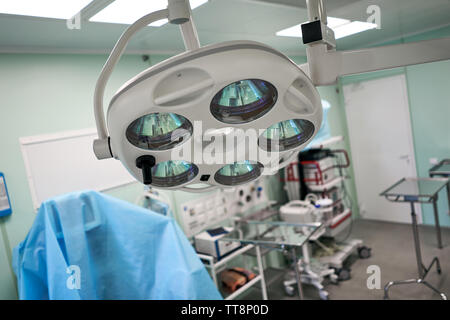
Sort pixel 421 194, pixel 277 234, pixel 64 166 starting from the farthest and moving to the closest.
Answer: pixel 277 234
pixel 421 194
pixel 64 166

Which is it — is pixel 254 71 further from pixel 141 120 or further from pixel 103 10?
pixel 103 10

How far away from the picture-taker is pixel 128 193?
2561 millimetres

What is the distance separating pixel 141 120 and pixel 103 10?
137cm

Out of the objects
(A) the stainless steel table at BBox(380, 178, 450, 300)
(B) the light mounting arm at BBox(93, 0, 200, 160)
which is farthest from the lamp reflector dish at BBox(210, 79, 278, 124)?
(A) the stainless steel table at BBox(380, 178, 450, 300)

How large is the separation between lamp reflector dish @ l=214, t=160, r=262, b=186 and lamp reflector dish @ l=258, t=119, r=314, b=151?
8 centimetres

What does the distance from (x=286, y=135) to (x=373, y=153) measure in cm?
409

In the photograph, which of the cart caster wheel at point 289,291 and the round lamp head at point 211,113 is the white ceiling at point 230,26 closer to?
the round lamp head at point 211,113

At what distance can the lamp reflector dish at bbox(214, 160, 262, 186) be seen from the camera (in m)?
0.65

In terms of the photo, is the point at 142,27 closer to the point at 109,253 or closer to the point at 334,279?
the point at 109,253

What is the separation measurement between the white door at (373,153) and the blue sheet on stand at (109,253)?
2.92 meters

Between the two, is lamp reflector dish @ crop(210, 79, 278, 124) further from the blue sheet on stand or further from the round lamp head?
the blue sheet on stand

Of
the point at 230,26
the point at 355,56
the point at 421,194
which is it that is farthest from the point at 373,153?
the point at 355,56

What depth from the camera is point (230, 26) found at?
82.3 inches
